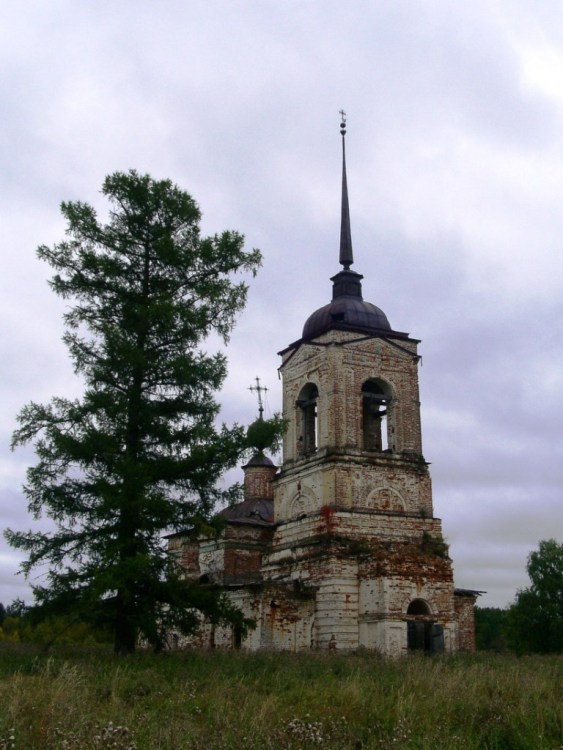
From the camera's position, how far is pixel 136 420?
43.4 ft

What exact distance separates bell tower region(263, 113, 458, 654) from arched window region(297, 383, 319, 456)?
0.03 meters

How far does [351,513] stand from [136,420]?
33.6ft

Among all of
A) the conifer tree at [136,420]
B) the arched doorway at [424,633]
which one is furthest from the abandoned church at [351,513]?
the conifer tree at [136,420]

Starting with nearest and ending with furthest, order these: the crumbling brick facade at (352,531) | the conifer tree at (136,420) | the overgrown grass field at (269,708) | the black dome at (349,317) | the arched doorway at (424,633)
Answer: the overgrown grass field at (269,708), the conifer tree at (136,420), the arched doorway at (424,633), the crumbling brick facade at (352,531), the black dome at (349,317)

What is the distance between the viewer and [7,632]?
52188 millimetres

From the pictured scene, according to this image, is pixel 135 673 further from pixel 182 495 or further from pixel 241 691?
pixel 182 495

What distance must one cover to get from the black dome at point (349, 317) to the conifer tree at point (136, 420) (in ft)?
32.4

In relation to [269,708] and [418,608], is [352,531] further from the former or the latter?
[269,708]

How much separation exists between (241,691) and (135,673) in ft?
5.86

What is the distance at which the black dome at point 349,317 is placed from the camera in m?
24.1

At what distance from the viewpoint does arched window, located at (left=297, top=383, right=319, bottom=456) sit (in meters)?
24.6

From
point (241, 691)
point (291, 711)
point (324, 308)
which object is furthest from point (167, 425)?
point (324, 308)

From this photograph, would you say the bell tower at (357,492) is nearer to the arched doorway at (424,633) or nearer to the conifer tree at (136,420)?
the arched doorway at (424,633)

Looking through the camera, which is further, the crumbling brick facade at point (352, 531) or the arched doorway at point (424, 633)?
the crumbling brick facade at point (352, 531)
